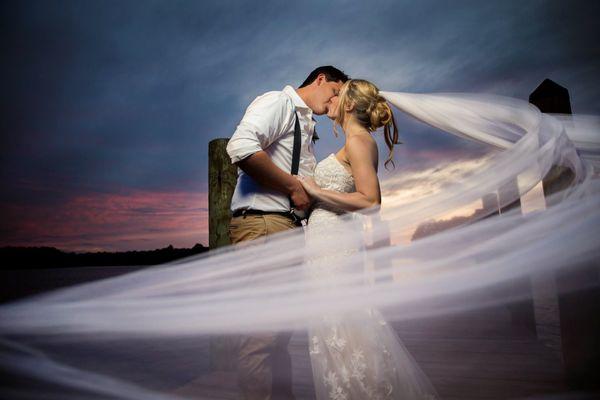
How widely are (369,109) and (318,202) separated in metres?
0.68

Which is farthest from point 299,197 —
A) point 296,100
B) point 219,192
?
point 219,192

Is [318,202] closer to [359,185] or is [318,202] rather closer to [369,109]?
[359,185]

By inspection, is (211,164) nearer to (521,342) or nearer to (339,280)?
(339,280)

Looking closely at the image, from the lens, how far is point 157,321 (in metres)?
1.84

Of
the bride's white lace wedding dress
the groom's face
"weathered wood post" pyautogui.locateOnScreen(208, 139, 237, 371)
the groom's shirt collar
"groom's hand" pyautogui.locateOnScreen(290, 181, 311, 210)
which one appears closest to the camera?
the bride's white lace wedding dress

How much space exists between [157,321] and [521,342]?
446cm

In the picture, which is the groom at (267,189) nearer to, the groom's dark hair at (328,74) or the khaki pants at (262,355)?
the khaki pants at (262,355)

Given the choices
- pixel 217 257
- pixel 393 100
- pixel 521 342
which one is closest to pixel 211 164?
pixel 217 257

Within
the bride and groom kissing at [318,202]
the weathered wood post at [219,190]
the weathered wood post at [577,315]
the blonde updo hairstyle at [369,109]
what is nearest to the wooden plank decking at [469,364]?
the weathered wood post at [577,315]

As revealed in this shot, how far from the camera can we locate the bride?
A: 1873 millimetres

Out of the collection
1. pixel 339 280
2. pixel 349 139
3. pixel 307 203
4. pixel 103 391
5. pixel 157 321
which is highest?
pixel 349 139

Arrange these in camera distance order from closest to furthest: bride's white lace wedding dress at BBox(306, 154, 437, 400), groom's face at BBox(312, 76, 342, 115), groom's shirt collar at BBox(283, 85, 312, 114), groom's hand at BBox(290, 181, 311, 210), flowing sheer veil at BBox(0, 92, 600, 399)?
flowing sheer veil at BBox(0, 92, 600, 399) < bride's white lace wedding dress at BBox(306, 154, 437, 400) < groom's hand at BBox(290, 181, 311, 210) < groom's shirt collar at BBox(283, 85, 312, 114) < groom's face at BBox(312, 76, 342, 115)

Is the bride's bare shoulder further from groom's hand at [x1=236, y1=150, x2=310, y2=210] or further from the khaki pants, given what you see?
the khaki pants

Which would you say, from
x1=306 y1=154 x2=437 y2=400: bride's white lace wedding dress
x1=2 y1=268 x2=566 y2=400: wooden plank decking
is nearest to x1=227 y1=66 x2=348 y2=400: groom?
x1=306 y1=154 x2=437 y2=400: bride's white lace wedding dress
